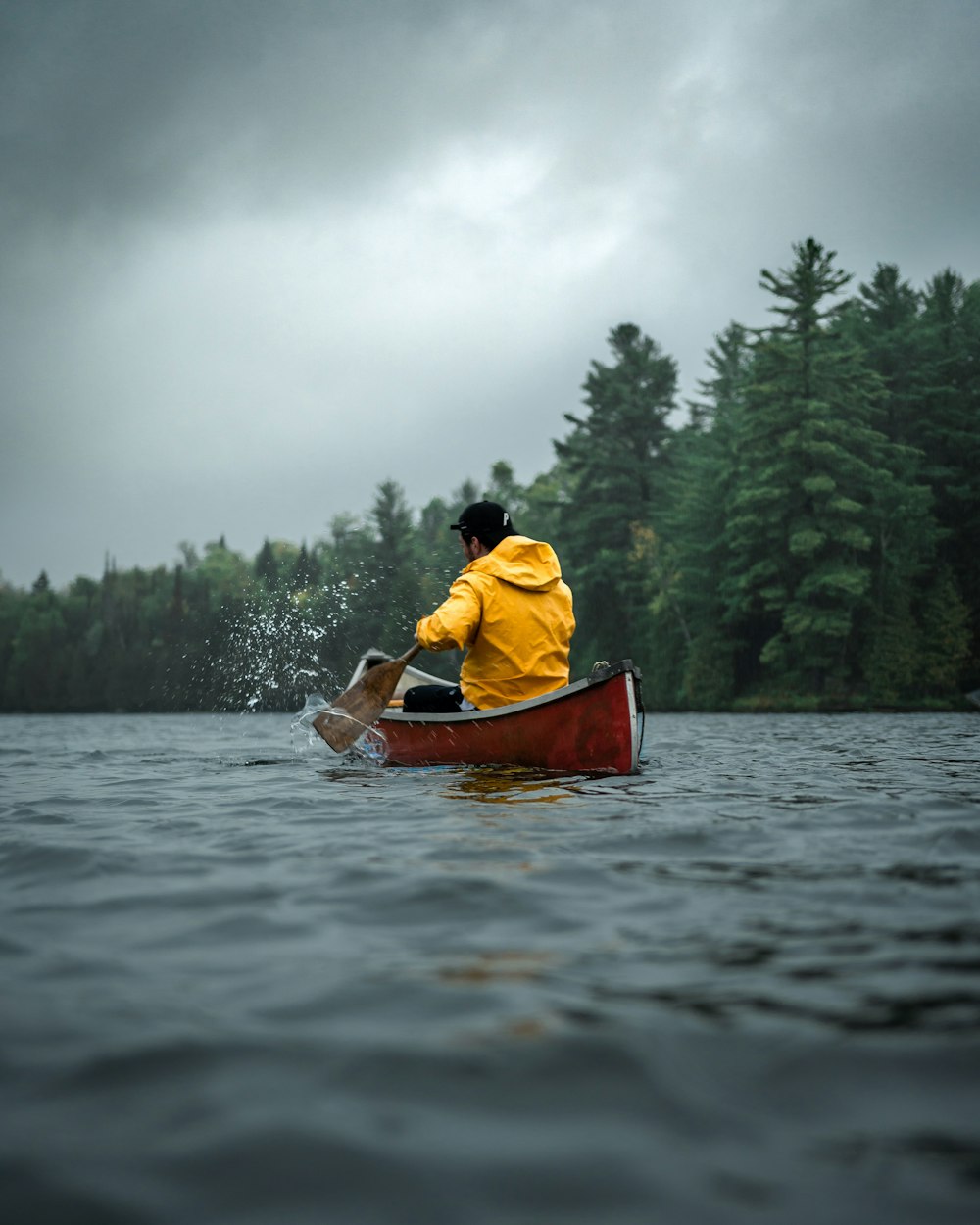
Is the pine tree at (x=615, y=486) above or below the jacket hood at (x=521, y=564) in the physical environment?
above

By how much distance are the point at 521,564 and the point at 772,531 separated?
27138mm

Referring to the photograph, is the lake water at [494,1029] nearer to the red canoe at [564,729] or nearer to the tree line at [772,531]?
the red canoe at [564,729]

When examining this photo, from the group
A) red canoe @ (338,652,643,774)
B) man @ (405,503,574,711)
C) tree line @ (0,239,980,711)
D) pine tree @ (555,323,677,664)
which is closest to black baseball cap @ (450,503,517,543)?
man @ (405,503,574,711)

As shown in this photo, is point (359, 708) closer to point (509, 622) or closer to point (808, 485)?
point (509, 622)

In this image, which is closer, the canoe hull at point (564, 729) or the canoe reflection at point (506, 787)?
the canoe reflection at point (506, 787)

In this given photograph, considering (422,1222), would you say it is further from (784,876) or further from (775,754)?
(775,754)

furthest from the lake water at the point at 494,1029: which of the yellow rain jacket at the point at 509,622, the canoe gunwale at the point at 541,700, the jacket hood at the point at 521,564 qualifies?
the jacket hood at the point at 521,564

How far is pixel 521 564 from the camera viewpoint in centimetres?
695

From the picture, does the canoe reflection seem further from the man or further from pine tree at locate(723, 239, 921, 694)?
pine tree at locate(723, 239, 921, 694)

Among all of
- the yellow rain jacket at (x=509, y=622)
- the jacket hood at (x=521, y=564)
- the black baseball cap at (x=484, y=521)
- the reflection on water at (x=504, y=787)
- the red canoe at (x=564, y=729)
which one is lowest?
the reflection on water at (x=504, y=787)

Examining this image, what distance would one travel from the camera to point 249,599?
60.6 m

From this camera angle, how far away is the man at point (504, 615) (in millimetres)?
6758

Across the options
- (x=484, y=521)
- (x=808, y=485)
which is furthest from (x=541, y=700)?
(x=808, y=485)

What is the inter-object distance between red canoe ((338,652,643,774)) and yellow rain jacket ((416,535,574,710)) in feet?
1.24
